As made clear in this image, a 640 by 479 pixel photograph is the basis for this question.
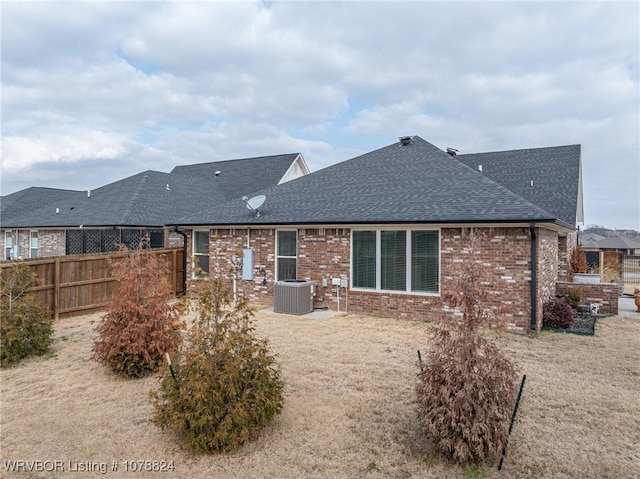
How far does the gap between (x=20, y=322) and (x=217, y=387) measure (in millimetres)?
4958

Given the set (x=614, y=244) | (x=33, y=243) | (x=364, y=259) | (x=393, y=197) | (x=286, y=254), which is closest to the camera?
(x=364, y=259)

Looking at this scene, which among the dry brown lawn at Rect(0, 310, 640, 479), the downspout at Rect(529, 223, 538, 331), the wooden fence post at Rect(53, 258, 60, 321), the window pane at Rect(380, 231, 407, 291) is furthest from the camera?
the window pane at Rect(380, 231, 407, 291)

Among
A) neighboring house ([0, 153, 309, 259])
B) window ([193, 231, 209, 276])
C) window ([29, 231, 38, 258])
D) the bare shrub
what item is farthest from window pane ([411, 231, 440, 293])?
window ([29, 231, 38, 258])

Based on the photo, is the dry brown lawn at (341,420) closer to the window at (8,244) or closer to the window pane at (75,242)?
the window pane at (75,242)

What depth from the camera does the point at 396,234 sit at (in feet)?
33.6

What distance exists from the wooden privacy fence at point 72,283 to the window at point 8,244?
1454 cm

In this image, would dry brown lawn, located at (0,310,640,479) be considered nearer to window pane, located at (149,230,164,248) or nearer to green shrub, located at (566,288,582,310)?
green shrub, located at (566,288,582,310)

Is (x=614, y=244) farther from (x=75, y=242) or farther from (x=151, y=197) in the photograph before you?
(x=75, y=242)

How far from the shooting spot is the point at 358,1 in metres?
10.1

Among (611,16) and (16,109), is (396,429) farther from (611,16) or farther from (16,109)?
(16,109)

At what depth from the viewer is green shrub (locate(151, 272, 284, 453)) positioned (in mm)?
3750

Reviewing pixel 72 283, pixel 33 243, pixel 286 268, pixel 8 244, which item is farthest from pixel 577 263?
pixel 8 244

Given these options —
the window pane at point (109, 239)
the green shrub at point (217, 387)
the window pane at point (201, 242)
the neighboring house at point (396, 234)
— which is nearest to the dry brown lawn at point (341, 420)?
the green shrub at point (217, 387)

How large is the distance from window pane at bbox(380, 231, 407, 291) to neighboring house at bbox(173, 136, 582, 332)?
26 millimetres
